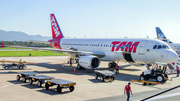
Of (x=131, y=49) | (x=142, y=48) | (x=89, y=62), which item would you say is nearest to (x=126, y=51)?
(x=131, y=49)

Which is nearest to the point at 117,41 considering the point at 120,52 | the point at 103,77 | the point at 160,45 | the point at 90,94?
the point at 120,52

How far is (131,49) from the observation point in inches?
1027

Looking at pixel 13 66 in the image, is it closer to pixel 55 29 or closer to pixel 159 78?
pixel 55 29

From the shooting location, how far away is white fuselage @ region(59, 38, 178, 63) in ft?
76.0

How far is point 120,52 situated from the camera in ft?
88.9

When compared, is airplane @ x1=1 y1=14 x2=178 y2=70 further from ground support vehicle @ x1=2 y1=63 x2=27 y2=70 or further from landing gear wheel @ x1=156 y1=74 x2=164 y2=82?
ground support vehicle @ x1=2 y1=63 x2=27 y2=70

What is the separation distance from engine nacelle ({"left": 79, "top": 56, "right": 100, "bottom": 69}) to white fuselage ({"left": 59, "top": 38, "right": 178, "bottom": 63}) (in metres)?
2.80

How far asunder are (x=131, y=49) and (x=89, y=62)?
571 cm

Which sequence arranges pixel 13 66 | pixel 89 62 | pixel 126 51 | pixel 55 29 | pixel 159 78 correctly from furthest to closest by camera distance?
1. pixel 55 29
2. pixel 13 66
3. pixel 126 51
4. pixel 89 62
5. pixel 159 78

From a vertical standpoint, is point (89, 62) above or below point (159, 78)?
above

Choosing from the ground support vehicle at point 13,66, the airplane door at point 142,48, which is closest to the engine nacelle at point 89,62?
the airplane door at point 142,48

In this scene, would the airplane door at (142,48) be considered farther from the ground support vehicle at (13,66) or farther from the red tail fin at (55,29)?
the red tail fin at (55,29)

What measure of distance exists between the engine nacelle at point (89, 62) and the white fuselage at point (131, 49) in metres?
2.80

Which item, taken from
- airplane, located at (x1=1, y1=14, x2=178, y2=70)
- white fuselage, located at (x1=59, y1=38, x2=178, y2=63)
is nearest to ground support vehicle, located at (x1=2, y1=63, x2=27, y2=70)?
airplane, located at (x1=1, y1=14, x2=178, y2=70)
